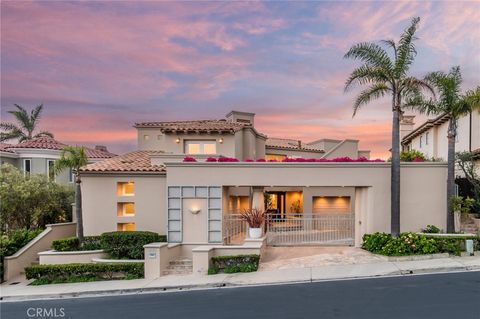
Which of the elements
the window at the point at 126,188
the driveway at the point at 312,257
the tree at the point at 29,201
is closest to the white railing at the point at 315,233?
the driveway at the point at 312,257

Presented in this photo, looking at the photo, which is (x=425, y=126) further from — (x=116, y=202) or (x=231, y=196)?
(x=116, y=202)

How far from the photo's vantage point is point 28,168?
1115 inches

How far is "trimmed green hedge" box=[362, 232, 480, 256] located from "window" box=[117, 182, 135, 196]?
14110mm

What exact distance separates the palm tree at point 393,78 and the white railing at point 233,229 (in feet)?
27.1

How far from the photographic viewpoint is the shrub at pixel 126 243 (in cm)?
1727

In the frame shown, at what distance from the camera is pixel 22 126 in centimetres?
3878

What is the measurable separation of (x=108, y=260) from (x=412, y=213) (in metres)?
15.8

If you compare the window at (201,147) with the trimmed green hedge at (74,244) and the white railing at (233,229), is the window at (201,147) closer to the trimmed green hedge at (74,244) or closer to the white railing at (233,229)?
the white railing at (233,229)

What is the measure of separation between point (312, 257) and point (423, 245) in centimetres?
506

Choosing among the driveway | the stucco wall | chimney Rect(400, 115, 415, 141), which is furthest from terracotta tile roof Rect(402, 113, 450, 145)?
the stucco wall

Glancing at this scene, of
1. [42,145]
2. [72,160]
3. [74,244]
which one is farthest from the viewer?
[42,145]

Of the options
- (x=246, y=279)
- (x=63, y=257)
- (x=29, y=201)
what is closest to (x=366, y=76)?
(x=246, y=279)

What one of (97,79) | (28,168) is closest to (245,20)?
(97,79)

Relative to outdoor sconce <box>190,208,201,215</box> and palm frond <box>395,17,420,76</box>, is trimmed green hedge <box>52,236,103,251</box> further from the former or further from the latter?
palm frond <box>395,17,420,76</box>
